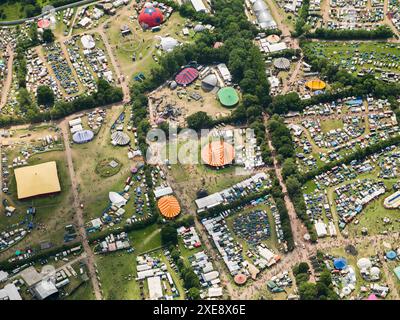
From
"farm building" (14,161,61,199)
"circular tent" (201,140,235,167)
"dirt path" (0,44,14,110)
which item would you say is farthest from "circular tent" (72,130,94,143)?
"circular tent" (201,140,235,167)

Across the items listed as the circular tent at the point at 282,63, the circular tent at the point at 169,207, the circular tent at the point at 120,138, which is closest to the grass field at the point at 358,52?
the circular tent at the point at 282,63

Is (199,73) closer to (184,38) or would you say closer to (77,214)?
(184,38)

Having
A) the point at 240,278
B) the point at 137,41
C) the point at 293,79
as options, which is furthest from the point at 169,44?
the point at 240,278

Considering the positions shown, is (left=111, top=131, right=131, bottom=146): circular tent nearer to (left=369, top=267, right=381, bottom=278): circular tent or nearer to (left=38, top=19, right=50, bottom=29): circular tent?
(left=38, top=19, right=50, bottom=29): circular tent

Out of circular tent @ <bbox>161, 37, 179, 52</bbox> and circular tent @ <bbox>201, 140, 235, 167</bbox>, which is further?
circular tent @ <bbox>161, 37, 179, 52</bbox>

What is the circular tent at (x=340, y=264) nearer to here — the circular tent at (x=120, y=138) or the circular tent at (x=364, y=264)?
the circular tent at (x=364, y=264)

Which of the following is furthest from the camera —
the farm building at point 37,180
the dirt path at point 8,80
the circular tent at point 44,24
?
the circular tent at point 44,24

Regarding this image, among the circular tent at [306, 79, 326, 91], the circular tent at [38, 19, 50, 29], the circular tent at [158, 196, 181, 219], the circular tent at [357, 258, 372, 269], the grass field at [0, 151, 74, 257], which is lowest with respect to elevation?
the circular tent at [357, 258, 372, 269]

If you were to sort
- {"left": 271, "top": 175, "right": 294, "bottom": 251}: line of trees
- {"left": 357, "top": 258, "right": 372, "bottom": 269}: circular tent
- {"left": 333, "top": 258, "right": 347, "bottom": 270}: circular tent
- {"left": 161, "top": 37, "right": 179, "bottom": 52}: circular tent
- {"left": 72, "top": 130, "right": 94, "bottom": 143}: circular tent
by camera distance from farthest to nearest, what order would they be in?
1. {"left": 161, "top": 37, "right": 179, "bottom": 52}: circular tent
2. {"left": 72, "top": 130, "right": 94, "bottom": 143}: circular tent
3. {"left": 271, "top": 175, "right": 294, "bottom": 251}: line of trees
4. {"left": 333, "top": 258, "right": 347, "bottom": 270}: circular tent
5. {"left": 357, "top": 258, "right": 372, "bottom": 269}: circular tent
